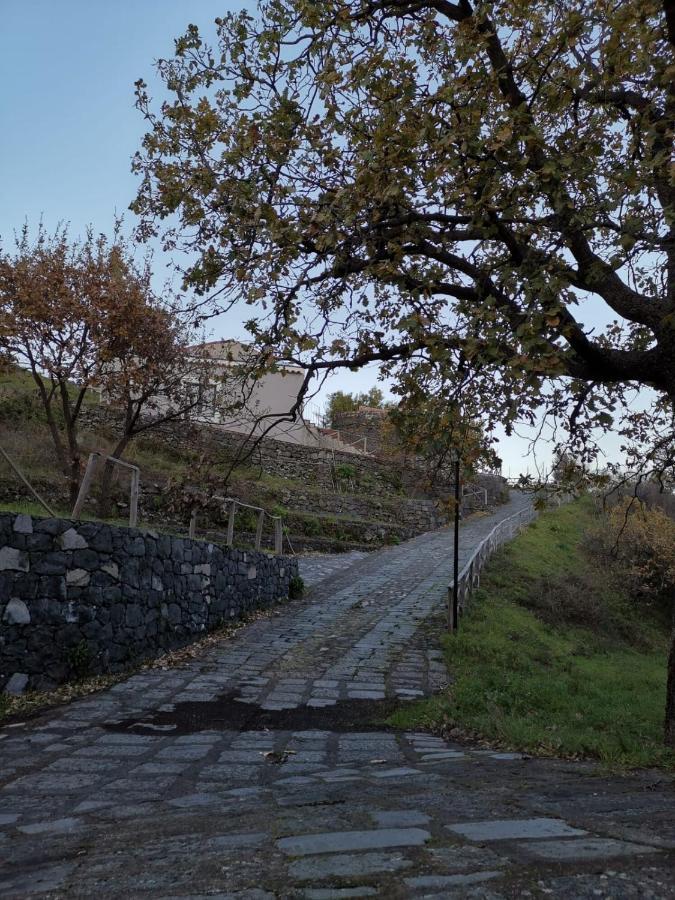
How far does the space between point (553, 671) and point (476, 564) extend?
6.23 meters

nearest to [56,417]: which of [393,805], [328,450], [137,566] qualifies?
[328,450]

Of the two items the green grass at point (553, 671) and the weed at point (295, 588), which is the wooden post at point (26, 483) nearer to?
the green grass at point (553, 671)

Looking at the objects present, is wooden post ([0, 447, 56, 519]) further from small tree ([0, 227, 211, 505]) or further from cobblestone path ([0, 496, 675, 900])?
small tree ([0, 227, 211, 505])

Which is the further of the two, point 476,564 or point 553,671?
point 476,564

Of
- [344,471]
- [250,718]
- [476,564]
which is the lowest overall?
[250,718]

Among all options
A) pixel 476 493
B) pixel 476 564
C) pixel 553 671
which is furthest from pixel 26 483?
pixel 476 493

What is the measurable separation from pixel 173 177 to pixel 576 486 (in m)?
5.67

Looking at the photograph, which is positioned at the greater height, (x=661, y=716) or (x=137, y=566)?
(x=137, y=566)

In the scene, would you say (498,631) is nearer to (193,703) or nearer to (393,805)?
(193,703)

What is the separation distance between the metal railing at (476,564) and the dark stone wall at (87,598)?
13.6ft

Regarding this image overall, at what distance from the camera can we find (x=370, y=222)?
6.51m

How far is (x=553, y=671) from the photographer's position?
419 inches

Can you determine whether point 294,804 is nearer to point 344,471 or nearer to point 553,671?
point 553,671

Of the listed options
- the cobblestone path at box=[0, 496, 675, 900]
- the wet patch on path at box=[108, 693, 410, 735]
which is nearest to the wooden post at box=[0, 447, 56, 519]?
the cobblestone path at box=[0, 496, 675, 900]
